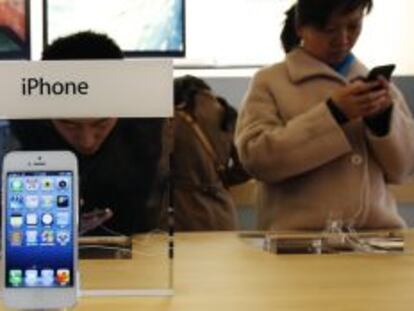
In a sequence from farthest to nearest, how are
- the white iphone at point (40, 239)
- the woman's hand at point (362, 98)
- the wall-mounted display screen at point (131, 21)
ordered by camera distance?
the wall-mounted display screen at point (131, 21) → the woman's hand at point (362, 98) → the white iphone at point (40, 239)

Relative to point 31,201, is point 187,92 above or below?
above

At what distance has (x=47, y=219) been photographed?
3.41 ft

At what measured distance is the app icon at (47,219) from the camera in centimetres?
Answer: 104

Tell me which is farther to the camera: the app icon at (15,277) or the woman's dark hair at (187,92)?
the woman's dark hair at (187,92)

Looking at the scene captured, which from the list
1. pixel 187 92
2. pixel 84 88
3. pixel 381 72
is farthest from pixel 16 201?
pixel 187 92

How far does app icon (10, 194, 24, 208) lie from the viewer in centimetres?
104

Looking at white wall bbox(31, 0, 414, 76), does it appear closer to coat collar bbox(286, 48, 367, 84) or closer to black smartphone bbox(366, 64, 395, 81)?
coat collar bbox(286, 48, 367, 84)

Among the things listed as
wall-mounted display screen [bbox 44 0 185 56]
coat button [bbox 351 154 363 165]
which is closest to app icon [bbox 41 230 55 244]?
coat button [bbox 351 154 363 165]

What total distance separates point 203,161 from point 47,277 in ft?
3.52

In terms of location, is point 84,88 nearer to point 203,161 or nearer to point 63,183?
point 63,183

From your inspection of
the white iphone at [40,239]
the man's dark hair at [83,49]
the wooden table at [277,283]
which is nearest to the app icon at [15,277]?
the white iphone at [40,239]

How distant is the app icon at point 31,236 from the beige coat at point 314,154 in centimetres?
71

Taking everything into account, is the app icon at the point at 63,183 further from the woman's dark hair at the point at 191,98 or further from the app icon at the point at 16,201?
the woman's dark hair at the point at 191,98

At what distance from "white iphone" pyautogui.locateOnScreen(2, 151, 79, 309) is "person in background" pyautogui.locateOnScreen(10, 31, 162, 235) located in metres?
0.12
